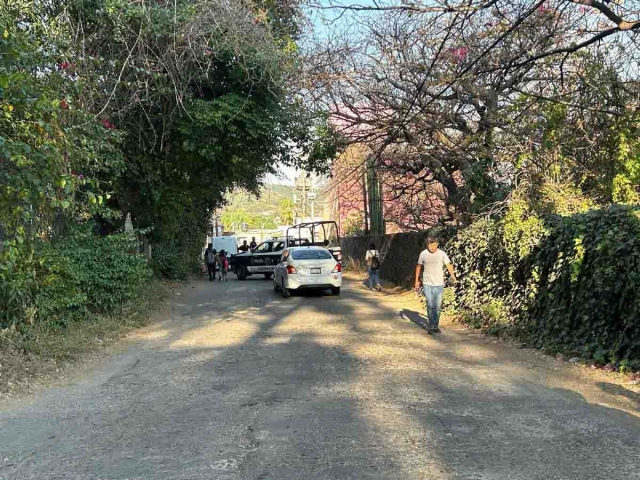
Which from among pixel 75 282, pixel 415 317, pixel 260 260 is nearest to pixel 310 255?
pixel 415 317

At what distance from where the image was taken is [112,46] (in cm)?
1168

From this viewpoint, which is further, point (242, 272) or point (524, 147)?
point (242, 272)

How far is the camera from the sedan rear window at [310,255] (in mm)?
18764

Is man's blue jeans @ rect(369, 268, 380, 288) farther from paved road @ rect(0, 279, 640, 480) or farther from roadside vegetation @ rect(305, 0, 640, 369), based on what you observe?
paved road @ rect(0, 279, 640, 480)

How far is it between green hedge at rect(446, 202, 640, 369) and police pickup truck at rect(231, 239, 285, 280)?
54.8 ft

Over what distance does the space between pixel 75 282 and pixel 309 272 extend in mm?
8735

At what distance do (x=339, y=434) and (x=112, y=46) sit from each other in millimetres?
9341

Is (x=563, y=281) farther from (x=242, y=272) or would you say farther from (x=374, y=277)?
(x=242, y=272)

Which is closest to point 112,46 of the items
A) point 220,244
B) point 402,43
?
point 402,43

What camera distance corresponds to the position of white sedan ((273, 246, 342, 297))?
1823 centimetres

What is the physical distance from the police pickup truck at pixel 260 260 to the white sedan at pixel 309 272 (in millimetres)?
9515

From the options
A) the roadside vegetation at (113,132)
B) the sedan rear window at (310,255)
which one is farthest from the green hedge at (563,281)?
the sedan rear window at (310,255)

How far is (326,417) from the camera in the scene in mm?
5773

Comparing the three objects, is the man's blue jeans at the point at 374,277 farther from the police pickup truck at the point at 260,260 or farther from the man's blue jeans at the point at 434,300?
the man's blue jeans at the point at 434,300
